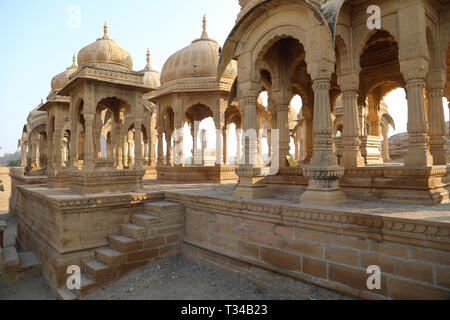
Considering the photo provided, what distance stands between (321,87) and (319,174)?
1.60 metres

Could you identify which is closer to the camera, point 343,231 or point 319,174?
point 343,231

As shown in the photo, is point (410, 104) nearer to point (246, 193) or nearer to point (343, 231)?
point (343, 231)

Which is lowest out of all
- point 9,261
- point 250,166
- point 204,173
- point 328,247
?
point 9,261

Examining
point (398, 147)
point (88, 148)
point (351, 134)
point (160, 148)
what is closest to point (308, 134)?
point (351, 134)

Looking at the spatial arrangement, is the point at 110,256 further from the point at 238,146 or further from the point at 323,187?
the point at 238,146

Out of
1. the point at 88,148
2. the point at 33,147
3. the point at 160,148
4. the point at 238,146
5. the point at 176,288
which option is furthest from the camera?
the point at 33,147

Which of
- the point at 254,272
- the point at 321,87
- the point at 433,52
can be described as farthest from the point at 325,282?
the point at 433,52

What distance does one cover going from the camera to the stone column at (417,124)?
506cm

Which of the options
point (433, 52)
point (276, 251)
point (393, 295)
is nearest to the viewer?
point (393, 295)

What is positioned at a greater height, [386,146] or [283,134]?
[386,146]

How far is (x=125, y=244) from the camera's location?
19.5 ft

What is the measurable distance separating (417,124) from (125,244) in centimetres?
612

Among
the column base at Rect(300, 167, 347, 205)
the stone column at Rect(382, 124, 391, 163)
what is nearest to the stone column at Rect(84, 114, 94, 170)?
the column base at Rect(300, 167, 347, 205)
